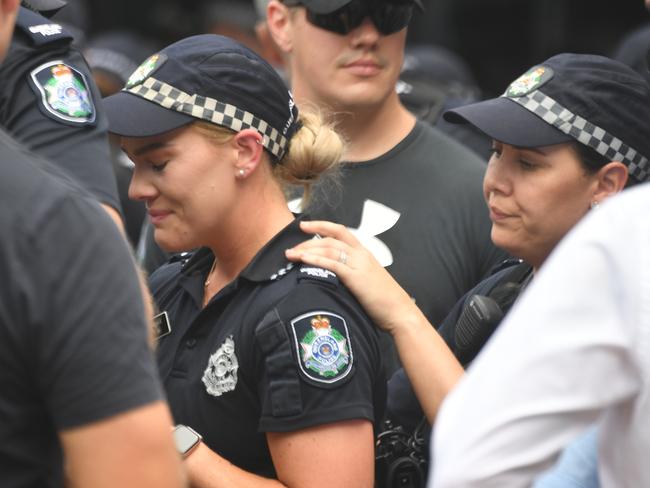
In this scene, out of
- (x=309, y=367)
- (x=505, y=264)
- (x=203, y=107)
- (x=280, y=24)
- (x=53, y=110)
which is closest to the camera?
(x=53, y=110)

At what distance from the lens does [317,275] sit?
2.69 meters

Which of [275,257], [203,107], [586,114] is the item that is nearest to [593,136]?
[586,114]

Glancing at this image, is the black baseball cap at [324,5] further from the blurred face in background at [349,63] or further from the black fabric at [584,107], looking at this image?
the black fabric at [584,107]

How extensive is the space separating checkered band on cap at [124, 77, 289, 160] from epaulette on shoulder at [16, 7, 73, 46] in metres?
0.32

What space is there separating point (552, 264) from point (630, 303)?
113 millimetres

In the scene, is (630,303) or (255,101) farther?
(255,101)

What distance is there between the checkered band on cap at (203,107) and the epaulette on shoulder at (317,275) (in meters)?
0.32

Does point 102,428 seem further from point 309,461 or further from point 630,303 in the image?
point 309,461

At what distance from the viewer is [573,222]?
290 cm

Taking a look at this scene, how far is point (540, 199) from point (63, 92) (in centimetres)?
105

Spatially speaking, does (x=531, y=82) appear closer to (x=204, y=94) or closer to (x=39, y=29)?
(x=204, y=94)

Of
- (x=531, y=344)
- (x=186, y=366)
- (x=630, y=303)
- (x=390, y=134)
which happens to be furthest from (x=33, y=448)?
(x=390, y=134)

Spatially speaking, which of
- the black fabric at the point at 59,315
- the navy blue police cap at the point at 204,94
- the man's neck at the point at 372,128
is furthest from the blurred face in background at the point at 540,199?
the black fabric at the point at 59,315

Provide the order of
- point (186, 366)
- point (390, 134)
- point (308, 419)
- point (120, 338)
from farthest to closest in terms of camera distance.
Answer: point (390, 134) → point (186, 366) → point (308, 419) → point (120, 338)
